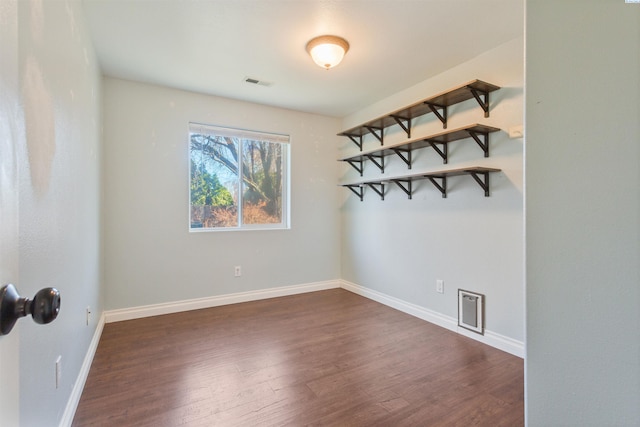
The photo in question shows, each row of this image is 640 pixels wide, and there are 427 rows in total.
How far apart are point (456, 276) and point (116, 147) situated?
350 centimetres

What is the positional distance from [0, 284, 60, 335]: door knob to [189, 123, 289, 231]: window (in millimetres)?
3114

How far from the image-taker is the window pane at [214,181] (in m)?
3.60

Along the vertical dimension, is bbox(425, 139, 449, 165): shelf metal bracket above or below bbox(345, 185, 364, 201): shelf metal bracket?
above

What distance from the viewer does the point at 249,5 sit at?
6.59 ft

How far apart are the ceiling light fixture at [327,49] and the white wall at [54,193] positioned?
4.90ft

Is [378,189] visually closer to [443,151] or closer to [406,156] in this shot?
[406,156]

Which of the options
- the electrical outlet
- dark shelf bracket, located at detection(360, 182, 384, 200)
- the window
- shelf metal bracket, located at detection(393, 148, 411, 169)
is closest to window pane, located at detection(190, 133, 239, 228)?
the window

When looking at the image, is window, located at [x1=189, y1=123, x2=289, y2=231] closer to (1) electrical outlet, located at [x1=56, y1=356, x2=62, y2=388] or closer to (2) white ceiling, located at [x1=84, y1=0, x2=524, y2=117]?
(2) white ceiling, located at [x1=84, y1=0, x2=524, y2=117]

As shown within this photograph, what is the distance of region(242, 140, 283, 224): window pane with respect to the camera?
Answer: 12.9 ft

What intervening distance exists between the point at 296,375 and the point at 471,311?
5.29 ft

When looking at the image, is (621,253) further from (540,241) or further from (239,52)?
(239,52)

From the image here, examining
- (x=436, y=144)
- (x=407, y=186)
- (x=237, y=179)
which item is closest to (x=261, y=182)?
(x=237, y=179)

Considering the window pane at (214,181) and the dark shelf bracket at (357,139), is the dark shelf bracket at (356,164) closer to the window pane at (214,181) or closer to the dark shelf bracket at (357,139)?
the dark shelf bracket at (357,139)

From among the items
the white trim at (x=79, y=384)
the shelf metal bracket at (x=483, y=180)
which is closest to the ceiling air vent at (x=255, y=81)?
the shelf metal bracket at (x=483, y=180)
